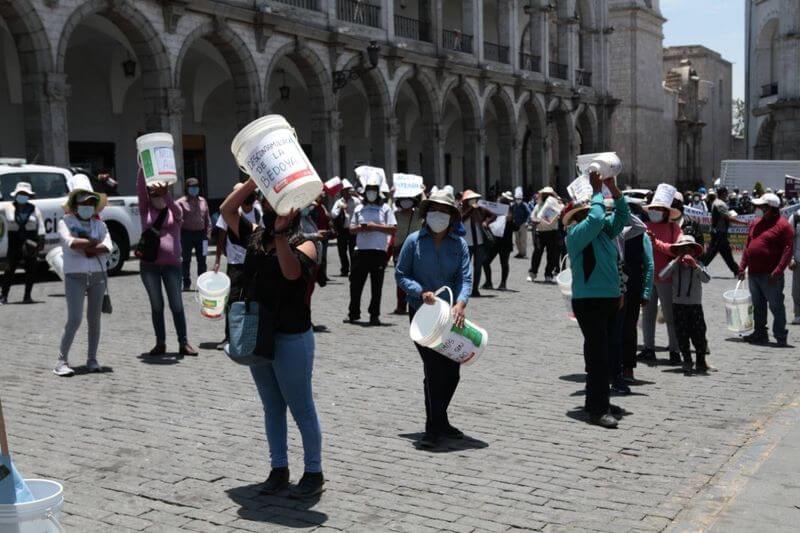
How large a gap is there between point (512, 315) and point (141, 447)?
749 cm

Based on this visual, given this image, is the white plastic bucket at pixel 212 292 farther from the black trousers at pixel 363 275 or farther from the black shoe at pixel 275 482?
the black shoe at pixel 275 482

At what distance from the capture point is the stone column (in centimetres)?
1895

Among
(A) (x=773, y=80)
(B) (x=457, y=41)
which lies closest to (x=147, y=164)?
(B) (x=457, y=41)

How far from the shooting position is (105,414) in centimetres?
706

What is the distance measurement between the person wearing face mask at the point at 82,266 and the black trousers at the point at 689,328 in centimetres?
549

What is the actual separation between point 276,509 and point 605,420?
2.72 m

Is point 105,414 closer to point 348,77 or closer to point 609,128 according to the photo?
point 348,77

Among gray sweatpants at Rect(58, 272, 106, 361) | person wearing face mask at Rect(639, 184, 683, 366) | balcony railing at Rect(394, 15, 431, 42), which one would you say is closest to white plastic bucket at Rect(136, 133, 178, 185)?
gray sweatpants at Rect(58, 272, 106, 361)

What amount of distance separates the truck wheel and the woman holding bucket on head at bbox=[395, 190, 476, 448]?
12341 millimetres

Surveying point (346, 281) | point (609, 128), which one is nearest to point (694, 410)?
point (346, 281)

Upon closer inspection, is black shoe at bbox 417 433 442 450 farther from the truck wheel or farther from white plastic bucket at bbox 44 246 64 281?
the truck wheel

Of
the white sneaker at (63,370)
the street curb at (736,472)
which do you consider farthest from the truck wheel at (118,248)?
the street curb at (736,472)

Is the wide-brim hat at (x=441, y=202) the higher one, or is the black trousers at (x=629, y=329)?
the wide-brim hat at (x=441, y=202)

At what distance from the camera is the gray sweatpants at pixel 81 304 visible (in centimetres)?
855
